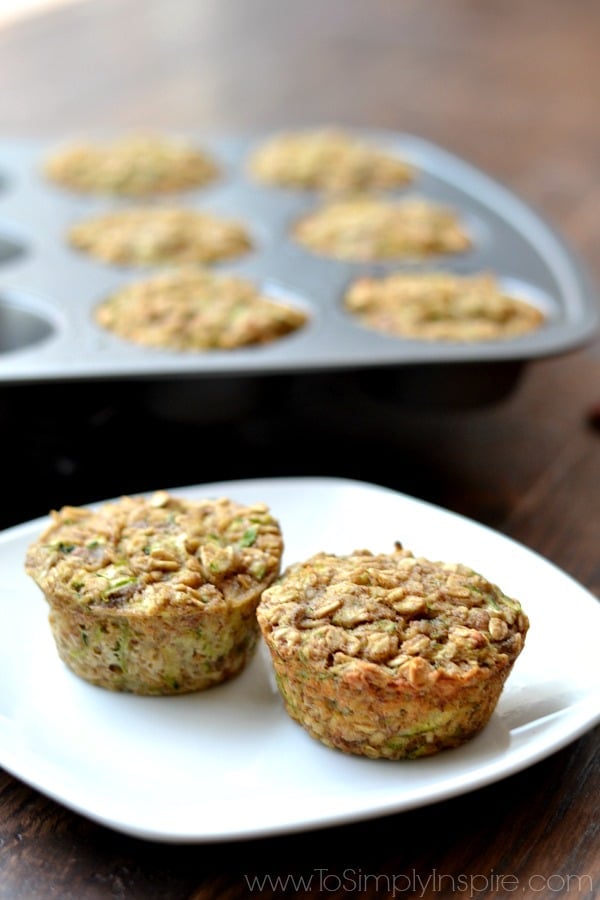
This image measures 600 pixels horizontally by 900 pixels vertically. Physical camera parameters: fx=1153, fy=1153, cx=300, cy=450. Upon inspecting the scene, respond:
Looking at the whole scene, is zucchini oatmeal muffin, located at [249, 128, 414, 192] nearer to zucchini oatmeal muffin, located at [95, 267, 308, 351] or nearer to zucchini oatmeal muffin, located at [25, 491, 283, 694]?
zucchini oatmeal muffin, located at [95, 267, 308, 351]

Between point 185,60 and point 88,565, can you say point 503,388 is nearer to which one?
point 88,565

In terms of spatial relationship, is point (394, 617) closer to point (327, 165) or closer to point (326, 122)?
point (327, 165)

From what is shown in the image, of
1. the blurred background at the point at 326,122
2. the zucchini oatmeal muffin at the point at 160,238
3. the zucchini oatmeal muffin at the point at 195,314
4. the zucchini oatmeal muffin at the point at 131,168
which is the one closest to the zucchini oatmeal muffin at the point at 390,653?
the blurred background at the point at 326,122

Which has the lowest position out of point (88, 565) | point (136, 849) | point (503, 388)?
point (136, 849)

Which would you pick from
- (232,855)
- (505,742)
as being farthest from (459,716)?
(232,855)

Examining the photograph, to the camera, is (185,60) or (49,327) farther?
(185,60)

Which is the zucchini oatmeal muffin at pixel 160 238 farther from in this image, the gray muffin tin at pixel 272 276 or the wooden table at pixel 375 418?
the wooden table at pixel 375 418

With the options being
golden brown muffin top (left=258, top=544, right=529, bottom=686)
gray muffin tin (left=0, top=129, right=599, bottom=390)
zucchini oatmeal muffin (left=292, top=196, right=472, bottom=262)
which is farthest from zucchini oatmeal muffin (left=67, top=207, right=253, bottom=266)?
golden brown muffin top (left=258, top=544, right=529, bottom=686)
